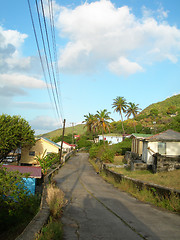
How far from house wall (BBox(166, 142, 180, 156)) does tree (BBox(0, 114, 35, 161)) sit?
74.8ft

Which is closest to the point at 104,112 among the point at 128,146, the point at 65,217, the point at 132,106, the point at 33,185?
the point at 128,146

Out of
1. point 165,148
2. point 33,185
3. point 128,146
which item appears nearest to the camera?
point 33,185

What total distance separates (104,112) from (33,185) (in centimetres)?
3227

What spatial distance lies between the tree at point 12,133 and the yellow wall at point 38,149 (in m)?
4.57

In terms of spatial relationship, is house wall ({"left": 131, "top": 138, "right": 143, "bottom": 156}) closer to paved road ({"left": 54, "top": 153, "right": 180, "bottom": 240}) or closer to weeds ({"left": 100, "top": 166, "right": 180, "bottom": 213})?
weeds ({"left": 100, "top": 166, "right": 180, "bottom": 213})

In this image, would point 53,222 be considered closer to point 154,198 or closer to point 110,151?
point 154,198

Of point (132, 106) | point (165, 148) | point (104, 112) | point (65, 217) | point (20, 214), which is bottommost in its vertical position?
point (20, 214)

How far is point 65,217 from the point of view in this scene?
23.0ft

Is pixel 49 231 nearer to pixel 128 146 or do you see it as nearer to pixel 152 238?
pixel 152 238

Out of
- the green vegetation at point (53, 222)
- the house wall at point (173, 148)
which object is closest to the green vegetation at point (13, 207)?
the green vegetation at point (53, 222)

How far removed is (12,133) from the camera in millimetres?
31375

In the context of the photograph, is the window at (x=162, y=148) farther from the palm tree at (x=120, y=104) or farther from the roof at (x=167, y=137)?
the palm tree at (x=120, y=104)

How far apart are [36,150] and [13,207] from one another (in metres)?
29.0

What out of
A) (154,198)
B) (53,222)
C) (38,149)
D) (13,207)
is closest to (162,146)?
(154,198)
